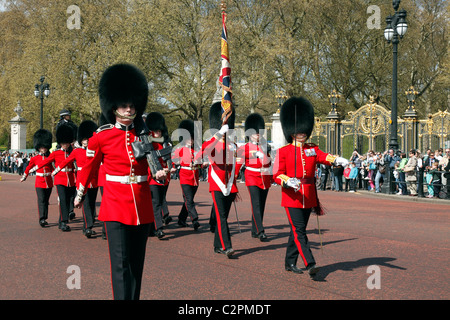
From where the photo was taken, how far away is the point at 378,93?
1202 inches

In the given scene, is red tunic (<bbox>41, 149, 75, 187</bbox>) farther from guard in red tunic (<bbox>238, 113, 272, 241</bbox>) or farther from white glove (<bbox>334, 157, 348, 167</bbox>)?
white glove (<bbox>334, 157, 348, 167</bbox>)

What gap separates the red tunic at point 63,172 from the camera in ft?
31.7

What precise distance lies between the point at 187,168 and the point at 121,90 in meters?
4.84

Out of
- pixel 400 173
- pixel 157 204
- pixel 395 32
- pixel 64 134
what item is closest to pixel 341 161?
pixel 157 204

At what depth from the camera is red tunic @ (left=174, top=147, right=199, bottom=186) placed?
31.2 feet

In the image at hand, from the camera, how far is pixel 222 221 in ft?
23.1

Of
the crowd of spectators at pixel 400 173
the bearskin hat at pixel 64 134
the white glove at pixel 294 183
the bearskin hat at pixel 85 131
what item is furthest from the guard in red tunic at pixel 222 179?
the crowd of spectators at pixel 400 173

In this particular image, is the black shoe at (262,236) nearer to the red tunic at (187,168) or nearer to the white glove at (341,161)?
the red tunic at (187,168)

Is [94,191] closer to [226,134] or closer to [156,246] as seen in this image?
[156,246]

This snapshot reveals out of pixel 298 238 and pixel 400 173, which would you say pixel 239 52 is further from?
pixel 298 238

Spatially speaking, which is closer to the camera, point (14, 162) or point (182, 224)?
point (182, 224)

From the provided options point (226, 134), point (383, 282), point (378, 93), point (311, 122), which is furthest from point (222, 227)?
point (378, 93)

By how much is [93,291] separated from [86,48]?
3024 centimetres

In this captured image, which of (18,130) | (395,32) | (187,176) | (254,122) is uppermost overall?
(395,32)
